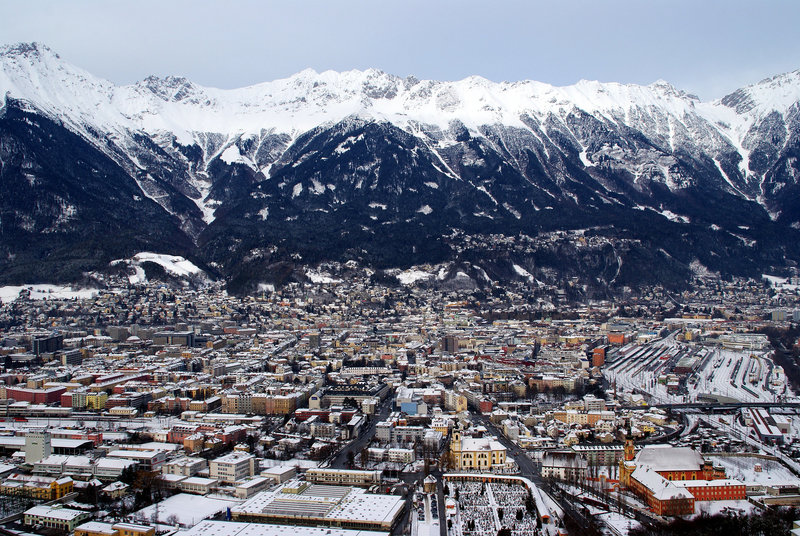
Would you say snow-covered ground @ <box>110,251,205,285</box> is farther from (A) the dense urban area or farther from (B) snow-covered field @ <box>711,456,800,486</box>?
(B) snow-covered field @ <box>711,456,800,486</box>

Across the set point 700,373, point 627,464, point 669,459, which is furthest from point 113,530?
point 700,373

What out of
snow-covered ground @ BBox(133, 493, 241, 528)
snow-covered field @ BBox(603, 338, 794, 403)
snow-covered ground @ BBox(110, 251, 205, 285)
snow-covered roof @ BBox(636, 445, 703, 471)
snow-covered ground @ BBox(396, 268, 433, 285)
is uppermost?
snow-covered ground @ BBox(110, 251, 205, 285)

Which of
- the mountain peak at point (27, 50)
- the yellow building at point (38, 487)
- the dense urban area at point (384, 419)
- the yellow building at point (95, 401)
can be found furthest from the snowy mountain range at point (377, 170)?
the yellow building at point (38, 487)

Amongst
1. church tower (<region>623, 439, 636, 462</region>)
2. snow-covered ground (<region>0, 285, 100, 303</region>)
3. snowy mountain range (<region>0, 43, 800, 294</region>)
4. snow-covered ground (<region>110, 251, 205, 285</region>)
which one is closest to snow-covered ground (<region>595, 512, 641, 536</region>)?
church tower (<region>623, 439, 636, 462</region>)

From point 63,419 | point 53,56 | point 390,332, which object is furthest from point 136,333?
point 53,56

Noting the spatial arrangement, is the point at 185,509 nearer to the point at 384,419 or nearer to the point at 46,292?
the point at 384,419

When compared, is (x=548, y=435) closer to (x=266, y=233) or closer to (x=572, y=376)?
(x=572, y=376)
